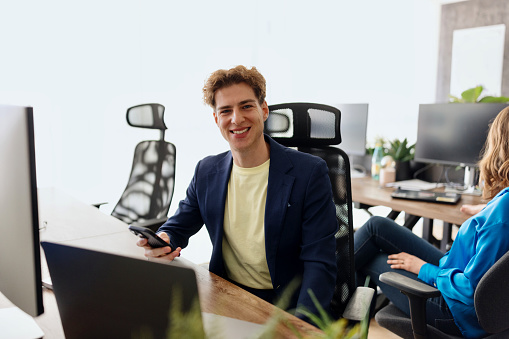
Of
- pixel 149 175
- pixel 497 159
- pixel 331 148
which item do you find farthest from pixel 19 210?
pixel 149 175

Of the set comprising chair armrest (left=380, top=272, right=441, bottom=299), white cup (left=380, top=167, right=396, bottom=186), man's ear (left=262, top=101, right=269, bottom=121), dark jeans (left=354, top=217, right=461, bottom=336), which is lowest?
dark jeans (left=354, top=217, right=461, bottom=336)

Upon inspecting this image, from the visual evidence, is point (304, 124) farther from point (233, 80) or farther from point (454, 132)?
point (454, 132)

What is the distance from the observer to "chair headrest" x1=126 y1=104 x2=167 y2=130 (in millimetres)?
2486

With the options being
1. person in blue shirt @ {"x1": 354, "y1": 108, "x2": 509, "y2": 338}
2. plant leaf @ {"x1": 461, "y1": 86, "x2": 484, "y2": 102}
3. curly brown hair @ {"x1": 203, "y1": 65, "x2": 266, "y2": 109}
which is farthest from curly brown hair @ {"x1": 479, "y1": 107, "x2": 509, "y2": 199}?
plant leaf @ {"x1": 461, "y1": 86, "x2": 484, "y2": 102}

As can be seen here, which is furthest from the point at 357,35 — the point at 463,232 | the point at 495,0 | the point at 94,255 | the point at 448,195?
the point at 94,255

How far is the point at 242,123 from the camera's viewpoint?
1.50 metres

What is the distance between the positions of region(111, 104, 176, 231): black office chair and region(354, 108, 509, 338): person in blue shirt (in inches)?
47.9

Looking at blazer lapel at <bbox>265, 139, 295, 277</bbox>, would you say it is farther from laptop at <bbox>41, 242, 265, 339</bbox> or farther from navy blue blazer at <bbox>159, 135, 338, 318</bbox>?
laptop at <bbox>41, 242, 265, 339</bbox>

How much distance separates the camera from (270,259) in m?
1.41

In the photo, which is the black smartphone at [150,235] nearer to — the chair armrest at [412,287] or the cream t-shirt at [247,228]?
the cream t-shirt at [247,228]

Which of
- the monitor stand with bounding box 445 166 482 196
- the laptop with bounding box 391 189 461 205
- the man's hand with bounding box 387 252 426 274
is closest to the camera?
the man's hand with bounding box 387 252 426 274

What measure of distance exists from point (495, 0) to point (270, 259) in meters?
4.51

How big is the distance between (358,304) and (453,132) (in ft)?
5.98

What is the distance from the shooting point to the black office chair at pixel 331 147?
153cm
